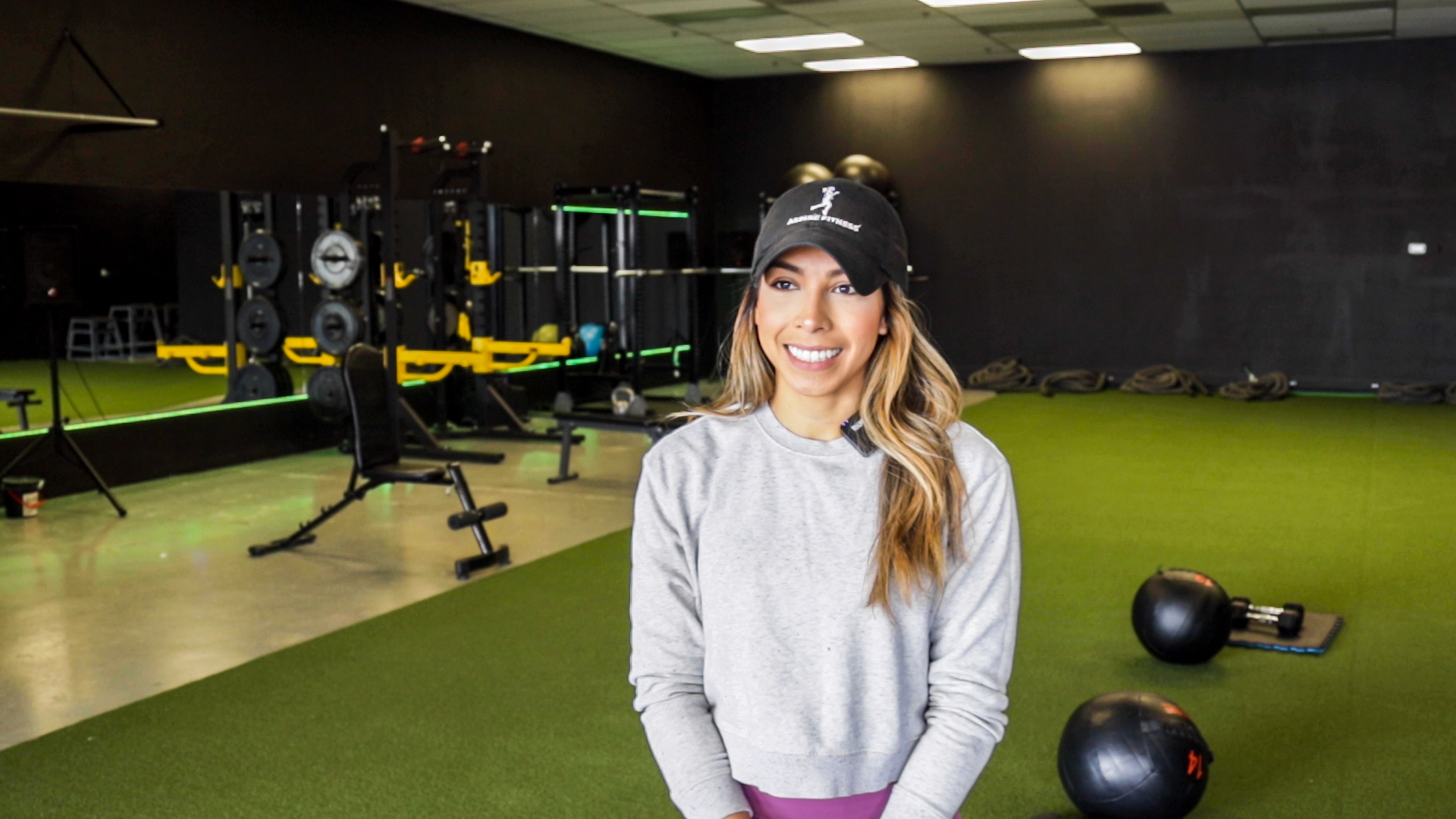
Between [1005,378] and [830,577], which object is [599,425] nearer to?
Result: [1005,378]

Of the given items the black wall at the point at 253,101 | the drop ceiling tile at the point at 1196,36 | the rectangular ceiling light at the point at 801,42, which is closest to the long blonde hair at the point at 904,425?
the black wall at the point at 253,101

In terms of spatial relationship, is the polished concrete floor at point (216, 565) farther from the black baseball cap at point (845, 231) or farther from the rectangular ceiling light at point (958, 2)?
the rectangular ceiling light at point (958, 2)

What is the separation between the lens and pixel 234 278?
767 cm

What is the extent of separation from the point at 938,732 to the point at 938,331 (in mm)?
11153

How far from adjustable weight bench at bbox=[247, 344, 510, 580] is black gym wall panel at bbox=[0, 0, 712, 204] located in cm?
228

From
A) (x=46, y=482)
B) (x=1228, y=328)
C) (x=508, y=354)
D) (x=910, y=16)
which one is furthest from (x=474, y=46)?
(x=1228, y=328)

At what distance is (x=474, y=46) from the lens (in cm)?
932

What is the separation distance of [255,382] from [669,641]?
6934 millimetres

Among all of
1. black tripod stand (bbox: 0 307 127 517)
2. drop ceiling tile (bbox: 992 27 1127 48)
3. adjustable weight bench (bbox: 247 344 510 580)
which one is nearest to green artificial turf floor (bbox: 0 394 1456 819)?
adjustable weight bench (bbox: 247 344 510 580)

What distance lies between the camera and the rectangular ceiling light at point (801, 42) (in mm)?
10031

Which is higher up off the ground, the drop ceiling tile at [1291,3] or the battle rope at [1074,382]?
the drop ceiling tile at [1291,3]

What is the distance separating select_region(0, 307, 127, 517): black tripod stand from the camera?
6.04 metres

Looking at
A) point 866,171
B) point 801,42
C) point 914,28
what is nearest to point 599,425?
point 914,28

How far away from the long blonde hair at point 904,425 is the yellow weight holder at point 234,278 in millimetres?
6838
